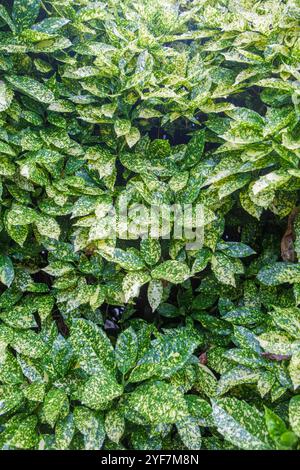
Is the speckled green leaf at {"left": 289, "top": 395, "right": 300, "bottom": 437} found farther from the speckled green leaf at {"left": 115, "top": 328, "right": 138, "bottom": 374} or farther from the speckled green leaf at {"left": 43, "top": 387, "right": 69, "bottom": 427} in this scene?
the speckled green leaf at {"left": 43, "top": 387, "right": 69, "bottom": 427}

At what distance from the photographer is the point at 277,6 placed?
4.94 ft

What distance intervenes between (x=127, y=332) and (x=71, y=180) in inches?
22.7

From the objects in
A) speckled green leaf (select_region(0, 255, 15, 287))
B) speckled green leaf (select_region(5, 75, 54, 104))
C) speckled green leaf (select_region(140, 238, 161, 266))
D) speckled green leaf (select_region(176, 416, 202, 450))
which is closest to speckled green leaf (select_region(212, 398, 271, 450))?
speckled green leaf (select_region(176, 416, 202, 450))

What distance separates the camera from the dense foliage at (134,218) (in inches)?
48.8

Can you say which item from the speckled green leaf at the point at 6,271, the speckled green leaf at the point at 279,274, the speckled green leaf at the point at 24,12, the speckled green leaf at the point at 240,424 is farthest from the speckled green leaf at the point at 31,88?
the speckled green leaf at the point at 240,424

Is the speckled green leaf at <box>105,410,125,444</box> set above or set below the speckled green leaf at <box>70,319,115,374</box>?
below

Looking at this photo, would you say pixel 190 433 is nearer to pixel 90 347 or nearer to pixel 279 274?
pixel 90 347

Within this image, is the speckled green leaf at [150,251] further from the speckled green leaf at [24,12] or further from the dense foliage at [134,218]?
the speckled green leaf at [24,12]

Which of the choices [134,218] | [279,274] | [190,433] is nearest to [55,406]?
[190,433]

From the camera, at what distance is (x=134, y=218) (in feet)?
4.69

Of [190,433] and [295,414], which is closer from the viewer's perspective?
[295,414]

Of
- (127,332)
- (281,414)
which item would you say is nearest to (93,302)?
(127,332)

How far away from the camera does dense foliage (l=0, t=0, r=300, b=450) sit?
1.24 m
